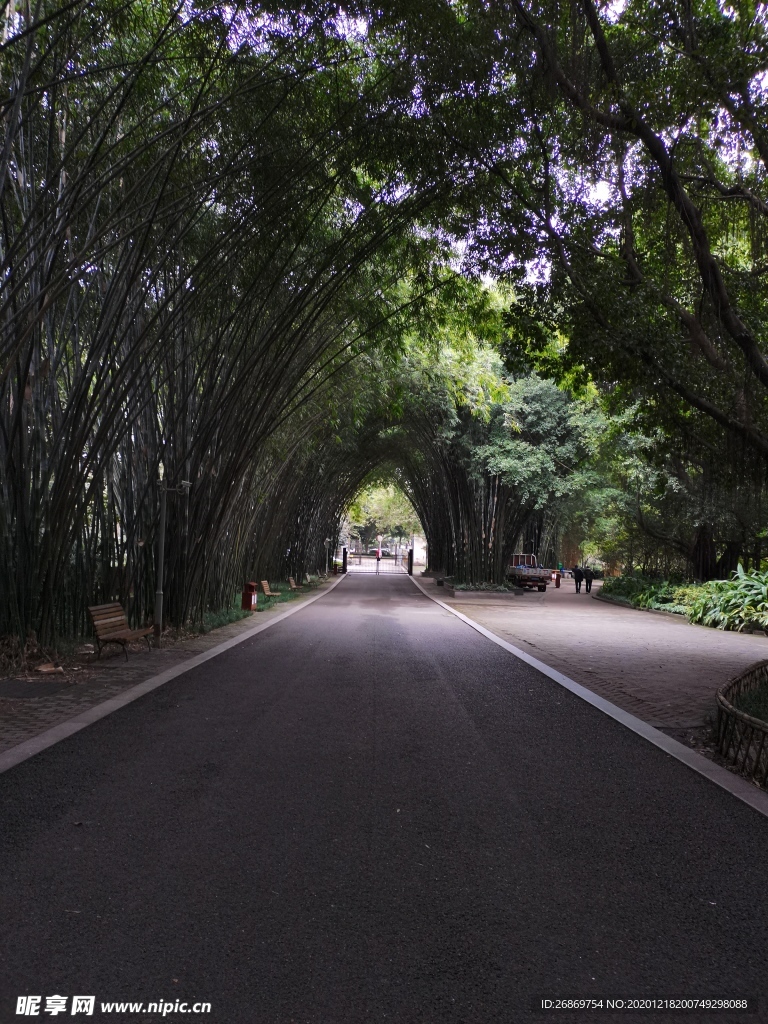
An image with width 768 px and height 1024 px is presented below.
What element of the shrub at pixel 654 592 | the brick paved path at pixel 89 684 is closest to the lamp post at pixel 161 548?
the brick paved path at pixel 89 684

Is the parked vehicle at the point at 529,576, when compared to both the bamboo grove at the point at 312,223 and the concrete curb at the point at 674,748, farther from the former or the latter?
→ the concrete curb at the point at 674,748

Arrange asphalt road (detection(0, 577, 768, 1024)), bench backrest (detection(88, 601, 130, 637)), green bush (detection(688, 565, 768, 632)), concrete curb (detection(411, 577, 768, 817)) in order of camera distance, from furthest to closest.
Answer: green bush (detection(688, 565, 768, 632)) → bench backrest (detection(88, 601, 130, 637)) → concrete curb (detection(411, 577, 768, 817)) → asphalt road (detection(0, 577, 768, 1024))

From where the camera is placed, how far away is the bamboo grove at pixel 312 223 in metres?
6.28

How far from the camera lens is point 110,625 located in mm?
8352

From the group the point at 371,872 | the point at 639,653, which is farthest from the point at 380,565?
the point at 371,872

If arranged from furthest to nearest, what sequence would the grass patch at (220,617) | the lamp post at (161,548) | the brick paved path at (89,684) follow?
1. the grass patch at (220,617)
2. the lamp post at (161,548)
3. the brick paved path at (89,684)

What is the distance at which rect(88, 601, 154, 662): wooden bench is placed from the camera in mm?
8094

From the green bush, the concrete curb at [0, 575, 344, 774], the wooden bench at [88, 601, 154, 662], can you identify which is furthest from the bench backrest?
the green bush

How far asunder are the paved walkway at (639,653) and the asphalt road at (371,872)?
160cm

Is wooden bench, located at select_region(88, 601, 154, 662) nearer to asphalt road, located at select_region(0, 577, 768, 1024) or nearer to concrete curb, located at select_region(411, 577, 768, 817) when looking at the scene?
asphalt road, located at select_region(0, 577, 768, 1024)

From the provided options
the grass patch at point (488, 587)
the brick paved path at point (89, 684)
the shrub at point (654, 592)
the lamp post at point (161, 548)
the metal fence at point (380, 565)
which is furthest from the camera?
the metal fence at point (380, 565)

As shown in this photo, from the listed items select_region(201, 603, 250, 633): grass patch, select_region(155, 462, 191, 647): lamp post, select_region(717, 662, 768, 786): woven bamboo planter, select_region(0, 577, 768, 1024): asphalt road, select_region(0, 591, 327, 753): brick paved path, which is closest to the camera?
select_region(0, 577, 768, 1024): asphalt road

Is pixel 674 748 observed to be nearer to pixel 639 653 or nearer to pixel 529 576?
pixel 639 653

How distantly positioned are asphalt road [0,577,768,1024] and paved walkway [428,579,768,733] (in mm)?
1605
